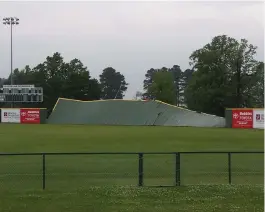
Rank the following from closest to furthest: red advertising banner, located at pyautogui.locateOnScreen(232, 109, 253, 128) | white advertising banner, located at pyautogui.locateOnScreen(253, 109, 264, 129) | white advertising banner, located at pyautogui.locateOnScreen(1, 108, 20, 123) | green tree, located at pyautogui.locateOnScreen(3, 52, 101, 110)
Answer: white advertising banner, located at pyautogui.locateOnScreen(253, 109, 264, 129) → red advertising banner, located at pyautogui.locateOnScreen(232, 109, 253, 128) → white advertising banner, located at pyautogui.locateOnScreen(1, 108, 20, 123) → green tree, located at pyautogui.locateOnScreen(3, 52, 101, 110)

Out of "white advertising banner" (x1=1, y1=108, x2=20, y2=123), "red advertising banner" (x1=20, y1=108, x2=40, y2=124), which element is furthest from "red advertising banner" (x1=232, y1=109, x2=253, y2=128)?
"white advertising banner" (x1=1, y1=108, x2=20, y2=123)

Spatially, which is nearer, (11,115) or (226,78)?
(11,115)

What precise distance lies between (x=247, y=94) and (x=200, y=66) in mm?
10297

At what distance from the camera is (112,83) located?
196000 mm

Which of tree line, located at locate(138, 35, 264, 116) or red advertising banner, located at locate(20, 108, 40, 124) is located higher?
tree line, located at locate(138, 35, 264, 116)

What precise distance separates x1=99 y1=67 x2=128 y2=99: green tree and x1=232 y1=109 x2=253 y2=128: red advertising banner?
5447 inches

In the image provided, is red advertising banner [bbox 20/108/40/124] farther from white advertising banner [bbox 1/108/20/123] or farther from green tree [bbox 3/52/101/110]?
green tree [bbox 3/52/101/110]

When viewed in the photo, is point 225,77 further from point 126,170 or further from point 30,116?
point 126,170

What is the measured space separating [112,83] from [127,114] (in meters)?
135

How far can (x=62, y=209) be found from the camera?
31.6 ft

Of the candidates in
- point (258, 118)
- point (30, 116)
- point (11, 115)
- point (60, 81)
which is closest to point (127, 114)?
point (30, 116)

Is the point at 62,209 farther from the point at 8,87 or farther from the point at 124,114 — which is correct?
the point at 8,87

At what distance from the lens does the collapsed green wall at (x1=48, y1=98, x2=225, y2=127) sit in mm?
55688

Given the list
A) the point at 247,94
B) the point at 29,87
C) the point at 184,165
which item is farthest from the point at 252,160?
the point at 247,94
